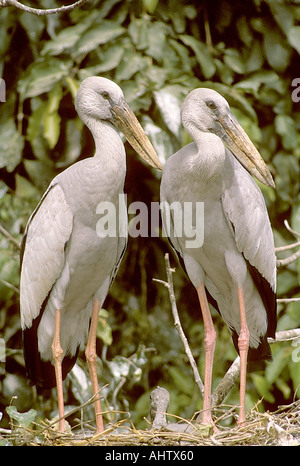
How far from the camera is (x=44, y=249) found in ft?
10.7

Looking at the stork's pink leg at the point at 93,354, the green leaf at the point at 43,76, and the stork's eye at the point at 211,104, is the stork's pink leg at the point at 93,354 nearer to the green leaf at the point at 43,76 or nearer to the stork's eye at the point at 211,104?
the stork's eye at the point at 211,104

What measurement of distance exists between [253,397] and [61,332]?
3.81 ft

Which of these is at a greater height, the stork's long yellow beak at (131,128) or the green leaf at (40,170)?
the stork's long yellow beak at (131,128)

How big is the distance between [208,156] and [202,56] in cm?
117

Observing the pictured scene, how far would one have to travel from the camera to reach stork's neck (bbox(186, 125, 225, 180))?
10.4 ft

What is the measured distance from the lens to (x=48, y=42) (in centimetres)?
414

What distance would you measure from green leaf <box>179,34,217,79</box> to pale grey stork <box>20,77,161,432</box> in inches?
40.1

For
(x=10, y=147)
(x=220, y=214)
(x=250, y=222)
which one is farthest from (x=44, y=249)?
(x=10, y=147)

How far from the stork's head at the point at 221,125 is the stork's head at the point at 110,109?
17 cm

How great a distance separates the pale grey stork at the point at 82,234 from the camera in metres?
3.20

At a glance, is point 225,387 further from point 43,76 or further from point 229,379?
point 43,76

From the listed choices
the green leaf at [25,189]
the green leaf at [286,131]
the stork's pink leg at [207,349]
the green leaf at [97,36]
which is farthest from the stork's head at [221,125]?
the green leaf at [25,189]

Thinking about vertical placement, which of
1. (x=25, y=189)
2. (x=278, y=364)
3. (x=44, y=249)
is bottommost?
(x=278, y=364)
